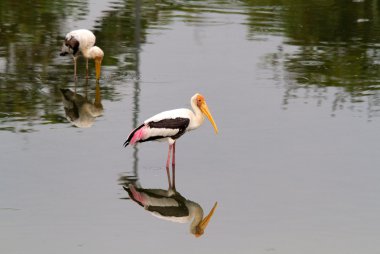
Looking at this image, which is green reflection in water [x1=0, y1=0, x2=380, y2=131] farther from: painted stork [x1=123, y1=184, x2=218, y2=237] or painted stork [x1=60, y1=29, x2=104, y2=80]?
painted stork [x1=123, y1=184, x2=218, y2=237]

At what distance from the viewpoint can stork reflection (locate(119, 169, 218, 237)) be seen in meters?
12.6

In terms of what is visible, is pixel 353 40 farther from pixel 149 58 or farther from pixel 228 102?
pixel 228 102

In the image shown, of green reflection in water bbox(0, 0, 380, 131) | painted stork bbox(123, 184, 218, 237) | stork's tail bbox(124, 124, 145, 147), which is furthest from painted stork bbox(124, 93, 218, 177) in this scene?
green reflection in water bbox(0, 0, 380, 131)

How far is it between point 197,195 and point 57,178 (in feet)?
5.95

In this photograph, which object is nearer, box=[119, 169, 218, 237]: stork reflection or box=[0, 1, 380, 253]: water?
box=[0, 1, 380, 253]: water

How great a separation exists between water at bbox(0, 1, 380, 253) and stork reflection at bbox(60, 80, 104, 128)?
0.10 meters

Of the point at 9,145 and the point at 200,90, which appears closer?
the point at 9,145

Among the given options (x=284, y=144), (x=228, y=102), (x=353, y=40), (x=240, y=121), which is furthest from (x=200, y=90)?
(x=353, y=40)

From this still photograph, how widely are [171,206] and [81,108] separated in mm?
5527

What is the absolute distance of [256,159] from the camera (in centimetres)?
1534

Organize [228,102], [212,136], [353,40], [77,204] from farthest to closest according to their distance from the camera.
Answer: [353,40] < [228,102] < [212,136] < [77,204]

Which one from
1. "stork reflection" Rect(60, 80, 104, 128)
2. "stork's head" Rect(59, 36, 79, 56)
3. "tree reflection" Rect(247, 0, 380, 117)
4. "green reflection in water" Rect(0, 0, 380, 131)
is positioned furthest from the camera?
"stork's head" Rect(59, 36, 79, 56)

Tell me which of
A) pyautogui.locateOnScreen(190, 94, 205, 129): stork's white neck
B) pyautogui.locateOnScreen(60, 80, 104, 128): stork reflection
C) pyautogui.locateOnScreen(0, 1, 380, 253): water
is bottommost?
pyautogui.locateOnScreen(60, 80, 104, 128): stork reflection

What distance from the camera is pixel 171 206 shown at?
1324cm
